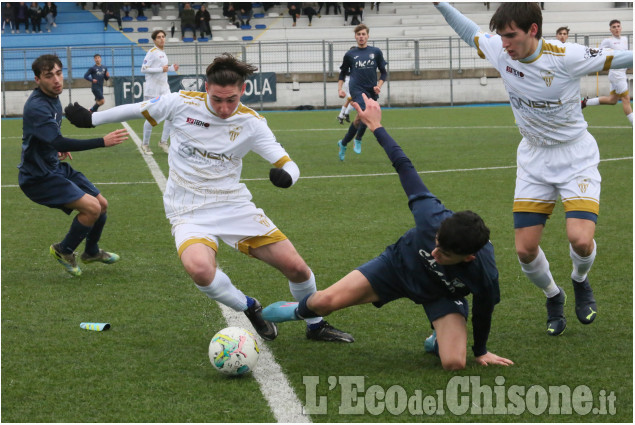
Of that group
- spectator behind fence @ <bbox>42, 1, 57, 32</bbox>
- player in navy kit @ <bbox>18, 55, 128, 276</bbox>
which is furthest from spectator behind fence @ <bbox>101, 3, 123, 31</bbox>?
player in navy kit @ <bbox>18, 55, 128, 276</bbox>

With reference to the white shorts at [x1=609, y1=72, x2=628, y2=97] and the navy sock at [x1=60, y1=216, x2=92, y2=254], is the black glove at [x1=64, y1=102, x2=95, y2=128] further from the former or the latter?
the white shorts at [x1=609, y1=72, x2=628, y2=97]

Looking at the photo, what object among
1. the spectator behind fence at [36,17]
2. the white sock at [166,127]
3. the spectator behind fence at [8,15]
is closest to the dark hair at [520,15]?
the white sock at [166,127]

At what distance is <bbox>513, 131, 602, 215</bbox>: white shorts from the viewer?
17.7 feet

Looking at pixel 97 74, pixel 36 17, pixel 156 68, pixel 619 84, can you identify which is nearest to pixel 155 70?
pixel 156 68

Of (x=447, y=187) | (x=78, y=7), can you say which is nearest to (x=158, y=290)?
(x=447, y=187)

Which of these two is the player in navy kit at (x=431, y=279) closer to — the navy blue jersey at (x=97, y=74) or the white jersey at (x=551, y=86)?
the white jersey at (x=551, y=86)

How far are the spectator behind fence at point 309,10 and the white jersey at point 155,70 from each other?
1670 centimetres

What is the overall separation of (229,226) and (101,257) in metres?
2.35

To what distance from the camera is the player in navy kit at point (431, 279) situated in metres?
4.56

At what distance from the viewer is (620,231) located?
844cm

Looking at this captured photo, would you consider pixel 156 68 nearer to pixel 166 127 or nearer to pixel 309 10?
pixel 166 127

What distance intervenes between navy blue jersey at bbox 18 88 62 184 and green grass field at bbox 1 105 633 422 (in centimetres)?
94

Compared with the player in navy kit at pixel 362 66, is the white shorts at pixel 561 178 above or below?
below

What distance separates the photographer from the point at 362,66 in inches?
615
